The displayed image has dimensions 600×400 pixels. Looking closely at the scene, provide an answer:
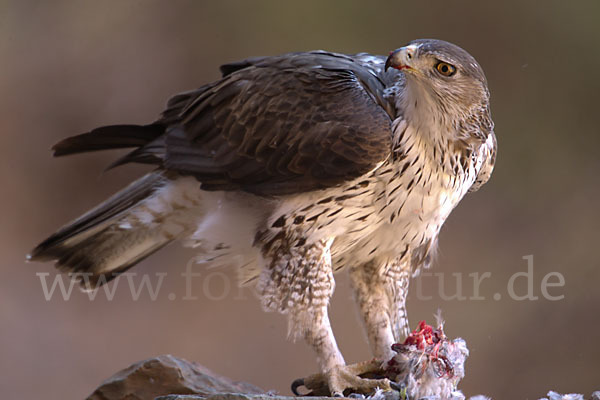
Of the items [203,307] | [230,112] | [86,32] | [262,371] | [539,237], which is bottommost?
[262,371]

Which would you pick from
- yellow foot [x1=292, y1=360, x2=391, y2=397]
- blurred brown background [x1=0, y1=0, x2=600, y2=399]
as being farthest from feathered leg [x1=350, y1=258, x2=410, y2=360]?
blurred brown background [x1=0, y1=0, x2=600, y2=399]

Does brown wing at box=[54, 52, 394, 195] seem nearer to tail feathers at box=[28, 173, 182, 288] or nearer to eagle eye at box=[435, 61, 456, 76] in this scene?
tail feathers at box=[28, 173, 182, 288]

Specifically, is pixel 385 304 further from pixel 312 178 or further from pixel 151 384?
pixel 151 384

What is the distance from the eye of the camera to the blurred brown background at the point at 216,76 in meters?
6.02

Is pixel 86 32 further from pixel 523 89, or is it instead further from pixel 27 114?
pixel 523 89

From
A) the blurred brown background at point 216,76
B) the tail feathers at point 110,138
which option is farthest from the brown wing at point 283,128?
the blurred brown background at point 216,76

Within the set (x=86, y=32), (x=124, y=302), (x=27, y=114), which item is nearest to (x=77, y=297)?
(x=124, y=302)

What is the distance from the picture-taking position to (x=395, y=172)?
10.2 feet

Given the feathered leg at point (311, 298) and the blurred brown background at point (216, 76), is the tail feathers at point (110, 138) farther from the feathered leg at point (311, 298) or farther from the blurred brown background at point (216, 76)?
the blurred brown background at point (216, 76)

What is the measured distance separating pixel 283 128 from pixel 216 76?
10.6ft

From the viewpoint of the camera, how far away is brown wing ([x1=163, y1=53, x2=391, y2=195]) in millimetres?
3088

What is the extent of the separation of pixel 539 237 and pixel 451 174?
3257 mm

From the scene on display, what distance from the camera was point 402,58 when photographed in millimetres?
2910

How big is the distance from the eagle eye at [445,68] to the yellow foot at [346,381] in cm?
118
